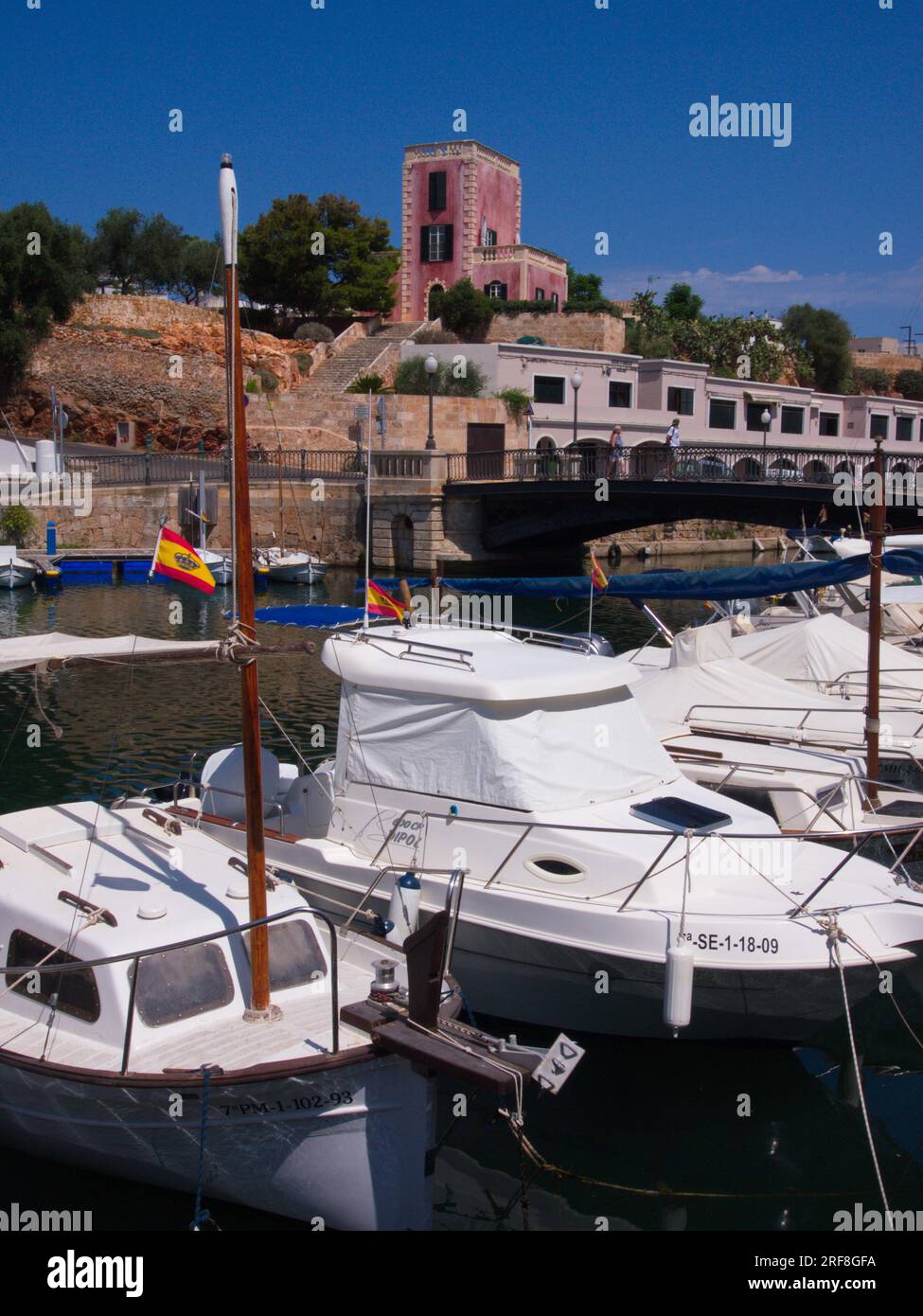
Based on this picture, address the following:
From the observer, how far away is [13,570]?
110ft

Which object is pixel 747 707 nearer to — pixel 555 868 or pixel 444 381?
pixel 555 868

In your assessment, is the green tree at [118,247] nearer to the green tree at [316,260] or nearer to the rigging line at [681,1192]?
the green tree at [316,260]

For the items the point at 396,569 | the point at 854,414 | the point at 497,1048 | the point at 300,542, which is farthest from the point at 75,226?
the point at 497,1048

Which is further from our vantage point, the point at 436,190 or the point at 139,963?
the point at 436,190

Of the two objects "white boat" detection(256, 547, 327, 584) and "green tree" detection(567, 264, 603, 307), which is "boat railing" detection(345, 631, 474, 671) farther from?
"green tree" detection(567, 264, 603, 307)

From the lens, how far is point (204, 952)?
299 inches

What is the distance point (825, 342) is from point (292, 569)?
47.0 metres

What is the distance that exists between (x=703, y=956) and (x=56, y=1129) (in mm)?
4607

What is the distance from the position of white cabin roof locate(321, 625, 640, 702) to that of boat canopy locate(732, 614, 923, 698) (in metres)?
6.28

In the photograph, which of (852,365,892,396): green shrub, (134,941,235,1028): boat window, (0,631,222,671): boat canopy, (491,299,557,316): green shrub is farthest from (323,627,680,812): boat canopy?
(852,365,892,396): green shrub

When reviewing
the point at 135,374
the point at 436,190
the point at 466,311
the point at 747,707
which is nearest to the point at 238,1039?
the point at 747,707

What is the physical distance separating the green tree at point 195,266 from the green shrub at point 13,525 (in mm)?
25805
